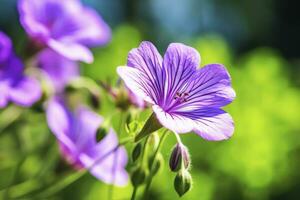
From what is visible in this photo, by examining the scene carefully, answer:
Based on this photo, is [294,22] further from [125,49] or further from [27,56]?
[27,56]

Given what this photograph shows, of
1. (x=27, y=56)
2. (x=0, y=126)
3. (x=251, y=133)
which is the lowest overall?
(x=251, y=133)

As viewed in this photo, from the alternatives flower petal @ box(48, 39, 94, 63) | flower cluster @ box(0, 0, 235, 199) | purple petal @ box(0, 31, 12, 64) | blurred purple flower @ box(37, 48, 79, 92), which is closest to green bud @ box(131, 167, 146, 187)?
flower cluster @ box(0, 0, 235, 199)

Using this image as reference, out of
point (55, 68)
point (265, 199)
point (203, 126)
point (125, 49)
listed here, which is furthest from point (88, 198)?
point (203, 126)

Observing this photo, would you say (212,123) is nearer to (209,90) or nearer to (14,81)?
(209,90)

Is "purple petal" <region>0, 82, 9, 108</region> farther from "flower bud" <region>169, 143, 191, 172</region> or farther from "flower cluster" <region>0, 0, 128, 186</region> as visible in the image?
"flower bud" <region>169, 143, 191, 172</region>

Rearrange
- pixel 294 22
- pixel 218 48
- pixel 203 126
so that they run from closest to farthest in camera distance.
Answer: pixel 203 126
pixel 218 48
pixel 294 22

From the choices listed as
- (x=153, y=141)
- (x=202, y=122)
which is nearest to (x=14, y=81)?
(x=153, y=141)
